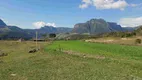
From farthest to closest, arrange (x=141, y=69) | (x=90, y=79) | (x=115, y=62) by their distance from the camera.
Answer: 1. (x=115, y=62)
2. (x=141, y=69)
3. (x=90, y=79)

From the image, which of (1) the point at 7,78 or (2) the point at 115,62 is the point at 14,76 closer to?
(1) the point at 7,78

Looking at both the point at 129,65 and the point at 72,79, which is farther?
the point at 129,65

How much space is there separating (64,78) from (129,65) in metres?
15.3

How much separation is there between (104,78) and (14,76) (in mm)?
11866

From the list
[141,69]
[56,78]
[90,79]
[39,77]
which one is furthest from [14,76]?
[141,69]

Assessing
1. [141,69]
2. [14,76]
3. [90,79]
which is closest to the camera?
[90,79]

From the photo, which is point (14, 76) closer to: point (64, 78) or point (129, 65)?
point (64, 78)

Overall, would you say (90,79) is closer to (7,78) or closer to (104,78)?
(104,78)

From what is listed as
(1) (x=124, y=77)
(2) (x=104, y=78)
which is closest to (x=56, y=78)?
(2) (x=104, y=78)

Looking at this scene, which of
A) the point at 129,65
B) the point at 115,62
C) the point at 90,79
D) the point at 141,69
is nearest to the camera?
the point at 90,79

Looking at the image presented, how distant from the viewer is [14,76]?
105 feet

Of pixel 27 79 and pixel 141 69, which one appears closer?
pixel 27 79

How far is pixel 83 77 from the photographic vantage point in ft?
98.5

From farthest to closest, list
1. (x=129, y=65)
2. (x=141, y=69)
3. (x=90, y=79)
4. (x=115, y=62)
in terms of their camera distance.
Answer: (x=115, y=62) < (x=129, y=65) < (x=141, y=69) < (x=90, y=79)
